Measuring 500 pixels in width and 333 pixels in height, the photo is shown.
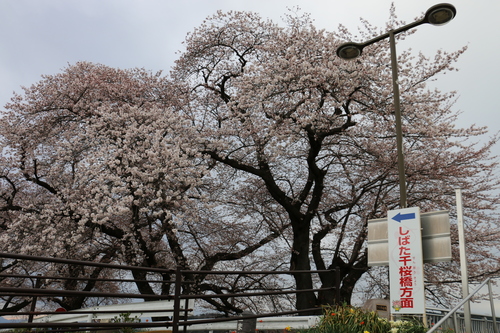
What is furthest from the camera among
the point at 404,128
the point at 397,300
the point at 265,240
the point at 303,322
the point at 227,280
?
the point at 227,280

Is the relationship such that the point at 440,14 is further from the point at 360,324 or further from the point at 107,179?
the point at 107,179

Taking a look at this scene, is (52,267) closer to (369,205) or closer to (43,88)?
(43,88)

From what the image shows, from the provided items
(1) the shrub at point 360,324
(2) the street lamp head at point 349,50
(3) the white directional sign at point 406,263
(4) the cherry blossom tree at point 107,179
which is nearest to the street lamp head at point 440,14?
(2) the street lamp head at point 349,50

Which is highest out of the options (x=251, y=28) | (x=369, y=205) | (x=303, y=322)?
(x=251, y=28)

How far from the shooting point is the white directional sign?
7703 millimetres

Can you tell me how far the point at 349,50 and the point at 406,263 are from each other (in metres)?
5.39

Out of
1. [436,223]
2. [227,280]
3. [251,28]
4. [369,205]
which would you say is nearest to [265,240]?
[227,280]

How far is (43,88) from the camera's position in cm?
1933

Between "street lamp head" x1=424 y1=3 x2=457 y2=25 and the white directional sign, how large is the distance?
14.8 ft

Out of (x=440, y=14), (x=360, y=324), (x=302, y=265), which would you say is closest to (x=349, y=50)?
(x=440, y=14)

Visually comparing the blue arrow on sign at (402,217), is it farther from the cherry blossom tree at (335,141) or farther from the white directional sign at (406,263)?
the cherry blossom tree at (335,141)

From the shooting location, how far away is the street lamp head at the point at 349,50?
10383 mm

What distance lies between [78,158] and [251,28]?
32.4ft

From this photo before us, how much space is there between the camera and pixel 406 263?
7.92 metres
